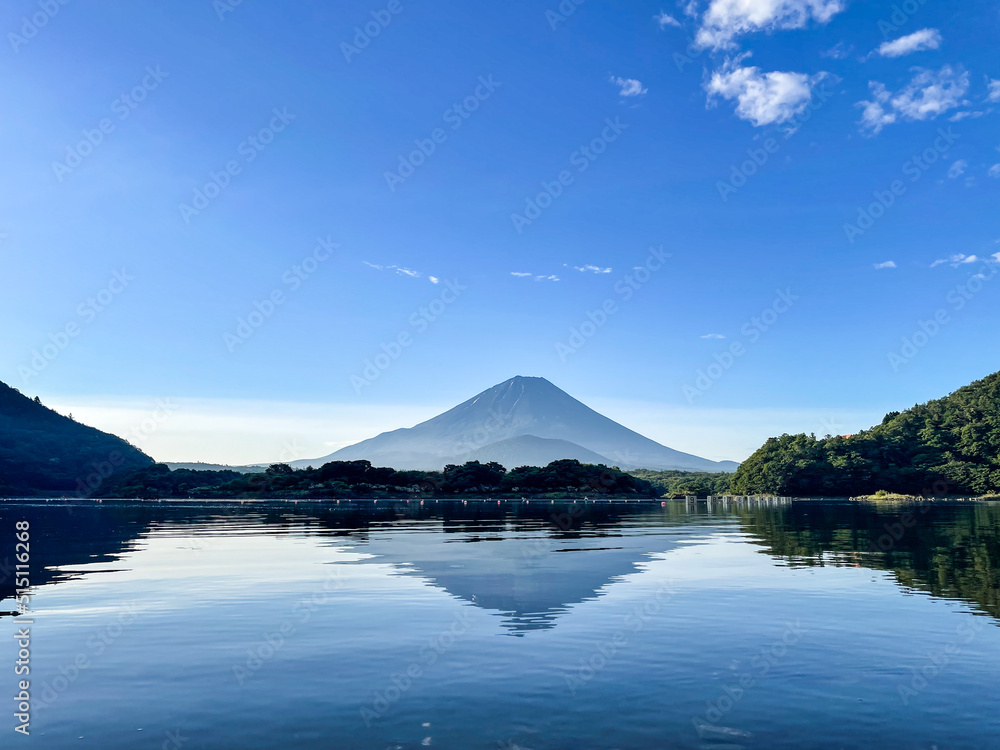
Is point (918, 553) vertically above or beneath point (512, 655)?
beneath

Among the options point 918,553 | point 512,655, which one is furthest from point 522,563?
point 918,553

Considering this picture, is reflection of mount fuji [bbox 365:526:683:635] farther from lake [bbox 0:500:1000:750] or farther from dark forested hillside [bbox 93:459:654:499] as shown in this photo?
dark forested hillside [bbox 93:459:654:499]

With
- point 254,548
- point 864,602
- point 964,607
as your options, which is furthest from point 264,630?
point 254,548

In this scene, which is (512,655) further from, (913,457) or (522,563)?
(913,457)

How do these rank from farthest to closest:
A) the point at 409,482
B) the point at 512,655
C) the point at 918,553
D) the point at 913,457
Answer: the point at 409,482, the point at 913,457, the point at 918,553, the point at 512,655

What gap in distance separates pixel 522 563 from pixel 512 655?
17.0 metres

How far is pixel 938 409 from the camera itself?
611 feet

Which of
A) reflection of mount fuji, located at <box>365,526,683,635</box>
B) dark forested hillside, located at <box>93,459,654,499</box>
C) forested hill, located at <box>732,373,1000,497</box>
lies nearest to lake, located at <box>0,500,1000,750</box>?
reflection of mount fuji, located at <box>365,526,683,635</box>

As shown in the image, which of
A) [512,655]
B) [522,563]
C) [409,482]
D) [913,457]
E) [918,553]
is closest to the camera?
[512,655]

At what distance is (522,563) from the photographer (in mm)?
32250

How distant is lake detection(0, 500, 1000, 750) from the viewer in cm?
1095

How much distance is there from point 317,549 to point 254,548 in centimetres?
435

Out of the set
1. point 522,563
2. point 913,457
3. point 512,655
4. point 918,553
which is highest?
point 913,457

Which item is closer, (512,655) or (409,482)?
(512,655)
